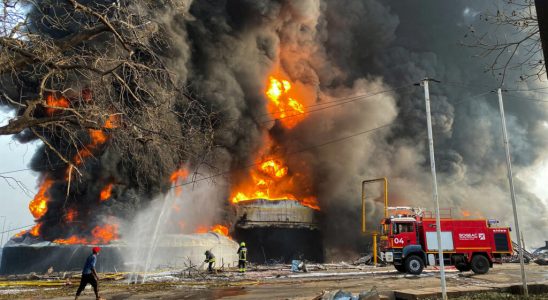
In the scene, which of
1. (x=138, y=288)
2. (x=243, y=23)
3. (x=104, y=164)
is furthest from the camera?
(x=243, y=23)

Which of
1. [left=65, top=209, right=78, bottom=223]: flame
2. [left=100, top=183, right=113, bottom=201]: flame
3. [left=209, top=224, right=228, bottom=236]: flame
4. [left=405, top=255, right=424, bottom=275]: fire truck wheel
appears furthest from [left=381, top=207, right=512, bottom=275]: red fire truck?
[left=65, top=209, right=78, bottom=223]: flame

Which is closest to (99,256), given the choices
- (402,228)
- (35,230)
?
(35,230)

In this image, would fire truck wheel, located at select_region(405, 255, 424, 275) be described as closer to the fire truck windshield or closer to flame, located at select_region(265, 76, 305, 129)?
the fire truck windshield

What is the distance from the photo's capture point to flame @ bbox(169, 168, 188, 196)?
29770 millimetres

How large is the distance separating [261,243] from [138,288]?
77.5ft

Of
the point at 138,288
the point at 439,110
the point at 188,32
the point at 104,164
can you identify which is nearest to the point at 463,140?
the point at 439,110

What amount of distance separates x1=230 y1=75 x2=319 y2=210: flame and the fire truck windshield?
2048 centimetres

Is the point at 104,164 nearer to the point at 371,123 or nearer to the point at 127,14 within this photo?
the point at 127,14

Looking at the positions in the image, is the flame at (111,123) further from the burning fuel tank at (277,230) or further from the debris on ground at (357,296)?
the burning fuel tank at (277,230)

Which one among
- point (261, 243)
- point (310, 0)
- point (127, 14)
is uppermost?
point (310, 0)

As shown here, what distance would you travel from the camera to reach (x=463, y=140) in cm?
5141

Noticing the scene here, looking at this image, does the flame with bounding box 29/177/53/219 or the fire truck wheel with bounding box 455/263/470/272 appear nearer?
the fire truck wheel with bounding box 455/263/470/272

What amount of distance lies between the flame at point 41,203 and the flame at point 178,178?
909cm

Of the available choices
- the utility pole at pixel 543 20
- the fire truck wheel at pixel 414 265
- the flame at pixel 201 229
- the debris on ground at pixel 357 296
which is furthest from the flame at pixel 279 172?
the utility pole at pixel 543 20
